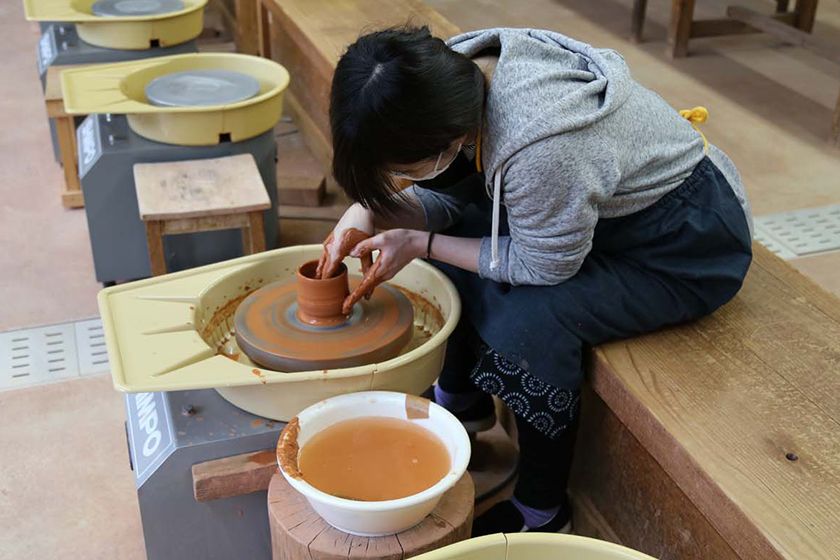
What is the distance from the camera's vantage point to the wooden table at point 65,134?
9.76ft

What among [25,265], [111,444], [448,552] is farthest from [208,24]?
[448,552]

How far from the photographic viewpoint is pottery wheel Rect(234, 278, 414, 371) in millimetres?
1564

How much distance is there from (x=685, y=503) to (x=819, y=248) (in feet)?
5.40

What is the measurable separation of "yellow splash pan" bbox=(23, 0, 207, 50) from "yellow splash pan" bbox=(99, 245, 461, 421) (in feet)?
5.46

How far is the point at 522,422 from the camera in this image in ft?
5.59

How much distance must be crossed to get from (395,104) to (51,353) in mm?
1579

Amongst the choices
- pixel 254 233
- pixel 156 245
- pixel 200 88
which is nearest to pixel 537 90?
pixel 254 233

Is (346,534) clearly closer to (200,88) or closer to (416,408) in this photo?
(416,408)

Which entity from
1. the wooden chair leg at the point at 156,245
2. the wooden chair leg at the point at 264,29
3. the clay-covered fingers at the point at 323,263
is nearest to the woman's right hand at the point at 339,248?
the clay-covered fingers at the point at 323,263

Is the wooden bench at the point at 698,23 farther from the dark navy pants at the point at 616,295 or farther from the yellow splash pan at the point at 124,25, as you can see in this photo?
the dark navy pants at the point at 616,295

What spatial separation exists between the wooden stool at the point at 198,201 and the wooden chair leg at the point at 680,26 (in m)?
3.03

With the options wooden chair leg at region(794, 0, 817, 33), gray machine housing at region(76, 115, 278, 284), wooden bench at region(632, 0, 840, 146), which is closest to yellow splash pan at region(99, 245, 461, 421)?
gray machine housing at region(76, 115, 278, 284)

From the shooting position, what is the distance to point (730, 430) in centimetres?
133

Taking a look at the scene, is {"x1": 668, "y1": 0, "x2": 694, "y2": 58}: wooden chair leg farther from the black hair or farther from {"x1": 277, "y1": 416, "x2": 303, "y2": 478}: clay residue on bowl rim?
{"x1": 277, "y1": 416, "x2": 303, "y2": 478}: clay residue on bowl rim
